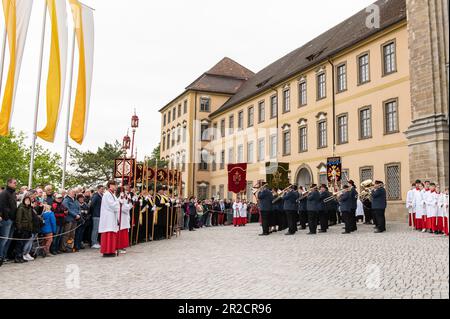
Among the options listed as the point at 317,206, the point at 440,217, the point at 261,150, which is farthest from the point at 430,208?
the point at 261,150

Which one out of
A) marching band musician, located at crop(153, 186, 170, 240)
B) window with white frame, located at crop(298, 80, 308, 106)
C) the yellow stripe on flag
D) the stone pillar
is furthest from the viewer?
window with white frame, located at crop(298, 80, 308, 106)

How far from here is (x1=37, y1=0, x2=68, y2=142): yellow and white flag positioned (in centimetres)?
1394

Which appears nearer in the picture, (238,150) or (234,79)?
(238,150)

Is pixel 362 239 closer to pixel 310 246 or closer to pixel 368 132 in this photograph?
pixel 310 246

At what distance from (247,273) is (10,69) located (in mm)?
9923

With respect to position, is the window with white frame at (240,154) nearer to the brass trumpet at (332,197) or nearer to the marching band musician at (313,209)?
the brass trumpet at (332,197)

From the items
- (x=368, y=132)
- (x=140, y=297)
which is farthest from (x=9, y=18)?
(x=368, y=132)

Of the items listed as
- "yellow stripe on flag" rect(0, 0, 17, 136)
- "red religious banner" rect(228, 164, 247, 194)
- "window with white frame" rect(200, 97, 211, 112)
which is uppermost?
"window with white frame" rect(200, 97, 211, 112)

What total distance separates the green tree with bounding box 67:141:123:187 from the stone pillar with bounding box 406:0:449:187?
42072 millimetres

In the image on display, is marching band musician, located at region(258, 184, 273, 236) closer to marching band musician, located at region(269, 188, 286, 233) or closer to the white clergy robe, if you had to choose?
marching band musician, located at region(269, 188, 286, 233)

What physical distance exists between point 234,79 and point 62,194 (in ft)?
130

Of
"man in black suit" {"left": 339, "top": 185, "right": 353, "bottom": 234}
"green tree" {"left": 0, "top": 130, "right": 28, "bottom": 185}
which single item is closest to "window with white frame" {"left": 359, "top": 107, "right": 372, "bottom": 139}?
"man in black suit" {"left": 339, "top": 185, "right": 353, "bottom": 234}

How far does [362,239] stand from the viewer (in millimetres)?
12664
